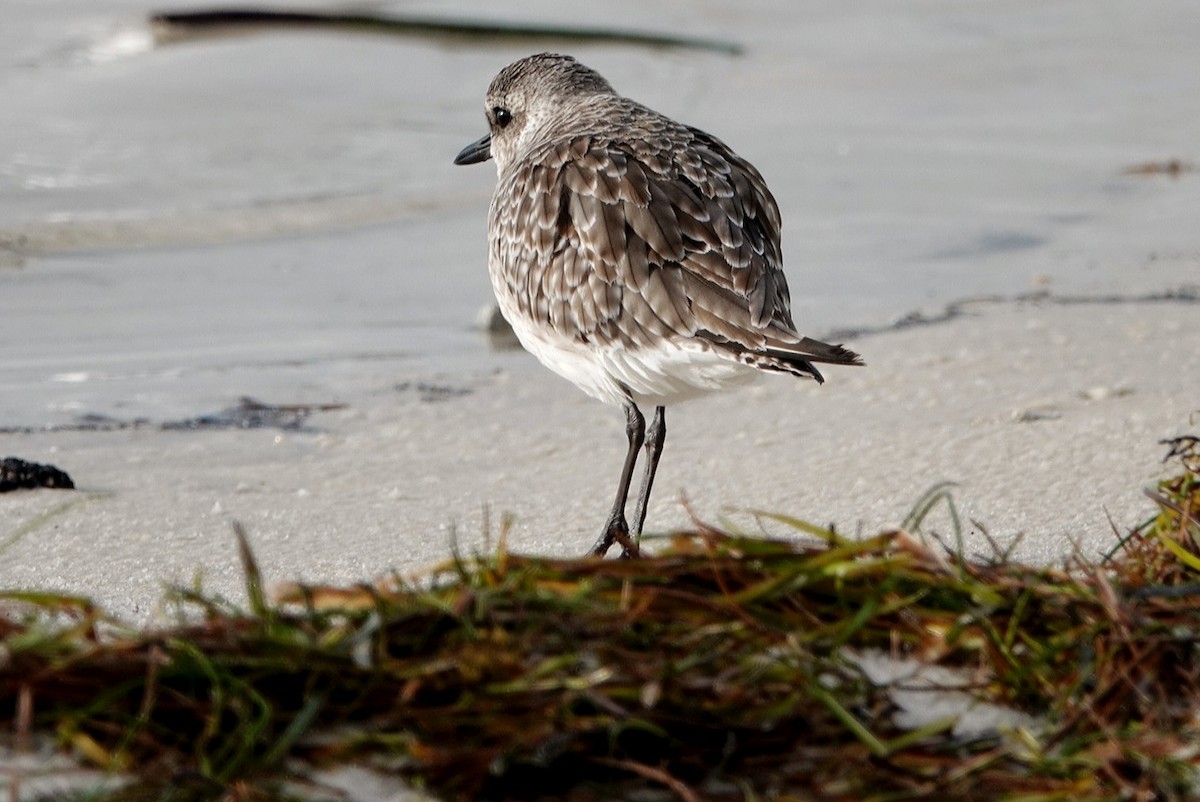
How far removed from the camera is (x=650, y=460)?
15.2 feet

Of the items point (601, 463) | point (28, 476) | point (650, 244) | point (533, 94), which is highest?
point (533, 94)

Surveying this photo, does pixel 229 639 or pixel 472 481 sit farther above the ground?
pixel 229 639

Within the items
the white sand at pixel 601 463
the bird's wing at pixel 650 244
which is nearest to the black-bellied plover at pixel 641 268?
the bird's wing at pixel 650 244

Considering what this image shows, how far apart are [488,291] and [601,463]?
2809 millimetres

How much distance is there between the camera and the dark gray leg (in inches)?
174

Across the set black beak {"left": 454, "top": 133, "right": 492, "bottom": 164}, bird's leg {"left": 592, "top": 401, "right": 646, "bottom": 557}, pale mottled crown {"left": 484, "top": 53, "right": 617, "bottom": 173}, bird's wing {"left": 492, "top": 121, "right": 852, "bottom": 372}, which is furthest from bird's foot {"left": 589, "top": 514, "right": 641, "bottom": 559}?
black beak {"left": 454, "top": 133, "right": 492, "bottom": 164}

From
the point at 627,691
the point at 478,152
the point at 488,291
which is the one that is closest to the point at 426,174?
the point at 488,291

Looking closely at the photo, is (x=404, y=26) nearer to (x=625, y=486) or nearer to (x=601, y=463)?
(x=601, y=463)

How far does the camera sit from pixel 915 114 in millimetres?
11461

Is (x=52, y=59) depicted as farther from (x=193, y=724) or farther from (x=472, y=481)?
(x=193, y=724)

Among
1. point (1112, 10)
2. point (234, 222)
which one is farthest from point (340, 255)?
point (1112, 10)

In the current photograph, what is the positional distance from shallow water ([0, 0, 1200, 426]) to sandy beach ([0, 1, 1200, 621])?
0.04 m

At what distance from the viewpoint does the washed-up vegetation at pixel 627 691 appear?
228 cm

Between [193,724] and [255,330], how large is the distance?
5205mm
